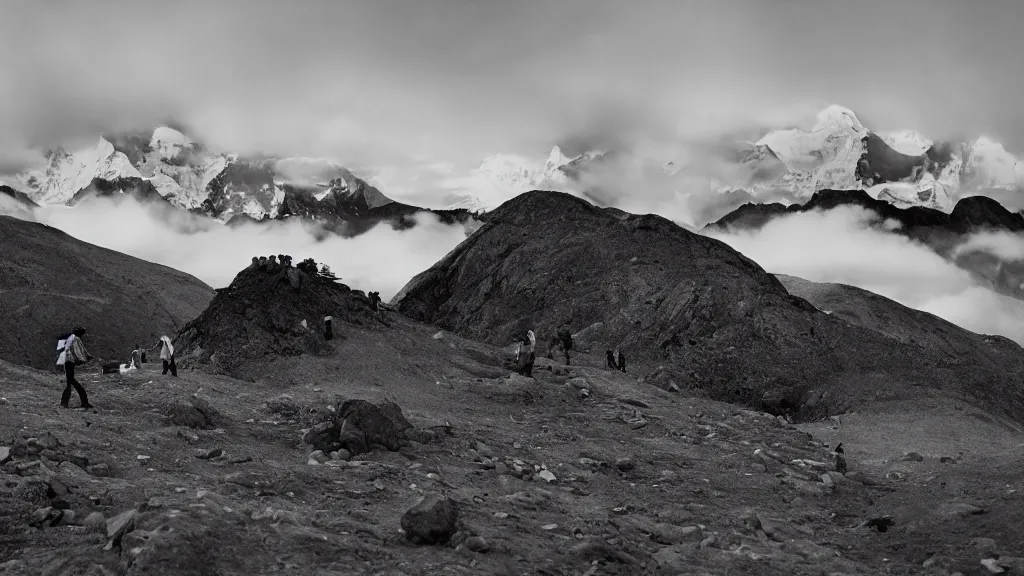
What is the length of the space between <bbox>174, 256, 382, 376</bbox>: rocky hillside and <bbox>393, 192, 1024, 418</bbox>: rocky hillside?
15701 millimetres

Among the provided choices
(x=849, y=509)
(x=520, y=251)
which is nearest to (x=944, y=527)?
(x=849, y=509)

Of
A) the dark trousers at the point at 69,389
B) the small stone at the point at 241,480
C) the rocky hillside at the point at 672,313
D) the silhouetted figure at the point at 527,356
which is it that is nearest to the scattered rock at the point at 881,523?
the small stone at the point at 241,480

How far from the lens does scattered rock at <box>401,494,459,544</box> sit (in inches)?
344

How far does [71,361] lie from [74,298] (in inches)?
1915

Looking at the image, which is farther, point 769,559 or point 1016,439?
point 1016,439

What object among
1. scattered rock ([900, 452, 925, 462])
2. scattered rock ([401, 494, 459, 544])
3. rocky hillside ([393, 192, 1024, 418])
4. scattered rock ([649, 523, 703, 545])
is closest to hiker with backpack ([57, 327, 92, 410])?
scattered rock ([401, 494, 459, 544])

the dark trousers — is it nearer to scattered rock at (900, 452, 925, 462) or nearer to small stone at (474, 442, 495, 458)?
small stone at (474, 442, 495, 458)

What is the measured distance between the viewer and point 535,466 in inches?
554

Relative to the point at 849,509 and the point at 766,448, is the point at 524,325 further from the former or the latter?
the point at 849,509

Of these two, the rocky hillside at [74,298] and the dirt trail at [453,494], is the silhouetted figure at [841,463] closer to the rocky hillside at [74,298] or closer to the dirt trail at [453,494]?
the dirt trail at [453,494]

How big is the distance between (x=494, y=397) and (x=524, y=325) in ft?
80.7

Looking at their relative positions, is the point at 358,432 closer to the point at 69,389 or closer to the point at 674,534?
the point at 69,389

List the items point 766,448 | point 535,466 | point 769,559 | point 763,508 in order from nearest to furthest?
point 769,559 → point 763,508 → point 535,466 → point 766,448

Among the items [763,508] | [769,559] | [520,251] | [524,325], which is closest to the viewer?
[769,559]
